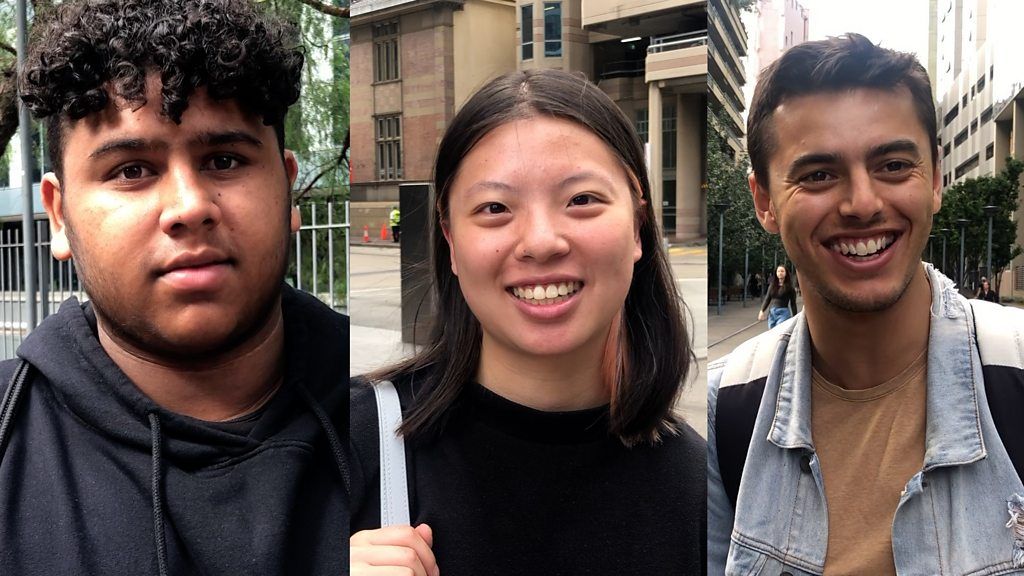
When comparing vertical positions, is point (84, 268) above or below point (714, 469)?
above

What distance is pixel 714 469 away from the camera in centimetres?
156

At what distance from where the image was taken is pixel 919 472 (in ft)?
4.72

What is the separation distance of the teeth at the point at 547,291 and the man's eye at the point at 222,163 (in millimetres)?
700

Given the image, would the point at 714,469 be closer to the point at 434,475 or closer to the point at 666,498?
the point at 666,498

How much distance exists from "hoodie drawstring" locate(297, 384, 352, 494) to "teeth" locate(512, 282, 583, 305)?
24.9 inches

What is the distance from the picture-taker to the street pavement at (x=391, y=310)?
56.5 inches

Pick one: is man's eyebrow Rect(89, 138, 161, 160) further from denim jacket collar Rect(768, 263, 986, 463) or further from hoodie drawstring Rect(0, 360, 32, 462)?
denim jacket collar Rect(768, 263, 986, 463)

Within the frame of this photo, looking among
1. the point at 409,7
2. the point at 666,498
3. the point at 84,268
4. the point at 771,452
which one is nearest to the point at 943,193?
the point at 771,452

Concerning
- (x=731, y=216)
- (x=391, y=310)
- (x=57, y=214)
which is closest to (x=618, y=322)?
(x=731, y=216)

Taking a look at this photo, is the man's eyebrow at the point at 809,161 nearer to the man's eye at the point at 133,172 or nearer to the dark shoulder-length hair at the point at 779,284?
the dark shoulder-length hair at the point at 779,284

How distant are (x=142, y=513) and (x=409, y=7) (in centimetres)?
112

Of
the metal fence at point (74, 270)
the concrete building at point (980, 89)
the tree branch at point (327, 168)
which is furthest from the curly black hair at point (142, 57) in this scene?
the concrete building at point (980, 89)

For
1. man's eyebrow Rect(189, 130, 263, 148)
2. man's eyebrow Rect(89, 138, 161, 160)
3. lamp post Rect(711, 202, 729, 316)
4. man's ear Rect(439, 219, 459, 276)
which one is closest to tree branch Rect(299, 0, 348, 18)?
man's eyebrow Rect(189, 130, 263, 148)

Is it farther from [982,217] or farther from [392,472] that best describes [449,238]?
[982,217]
